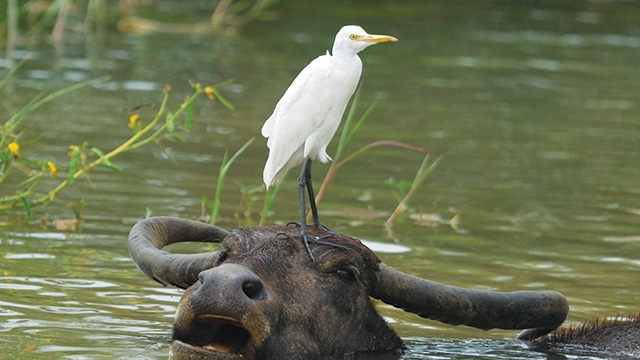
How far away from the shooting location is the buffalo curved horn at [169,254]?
5652 millimetres

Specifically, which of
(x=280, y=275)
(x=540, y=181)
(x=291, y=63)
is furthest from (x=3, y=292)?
(x=291, y=63)

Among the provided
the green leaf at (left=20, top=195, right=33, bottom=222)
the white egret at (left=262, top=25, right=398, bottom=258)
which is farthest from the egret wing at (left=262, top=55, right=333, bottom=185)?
the green leaf at (left=20, top=195, right=33, bottom=222)

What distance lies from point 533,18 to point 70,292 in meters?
19.9

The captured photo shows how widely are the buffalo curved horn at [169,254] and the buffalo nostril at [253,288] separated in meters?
0.54

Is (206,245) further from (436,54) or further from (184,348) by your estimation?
(436,54)

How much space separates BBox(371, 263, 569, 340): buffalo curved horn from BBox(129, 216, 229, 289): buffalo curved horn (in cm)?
74

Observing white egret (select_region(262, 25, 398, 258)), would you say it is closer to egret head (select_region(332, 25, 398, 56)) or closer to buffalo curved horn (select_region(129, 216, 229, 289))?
egret head (select_region(332, 25, 398, 56))

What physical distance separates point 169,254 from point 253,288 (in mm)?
926

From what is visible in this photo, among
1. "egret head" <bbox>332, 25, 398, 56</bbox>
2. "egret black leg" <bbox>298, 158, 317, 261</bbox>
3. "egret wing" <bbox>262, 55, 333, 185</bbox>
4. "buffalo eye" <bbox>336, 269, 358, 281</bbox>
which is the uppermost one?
"egret head" <bbox>332, 25, 398, 56</bbox>

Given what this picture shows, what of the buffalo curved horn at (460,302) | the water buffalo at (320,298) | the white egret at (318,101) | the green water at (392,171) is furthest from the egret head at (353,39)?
the green water at (392,171)

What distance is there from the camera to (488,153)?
12492 mm

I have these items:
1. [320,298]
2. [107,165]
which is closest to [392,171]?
[107,165]

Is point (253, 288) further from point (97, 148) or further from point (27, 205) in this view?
point (97, 148)

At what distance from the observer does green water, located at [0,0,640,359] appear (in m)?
7.10
